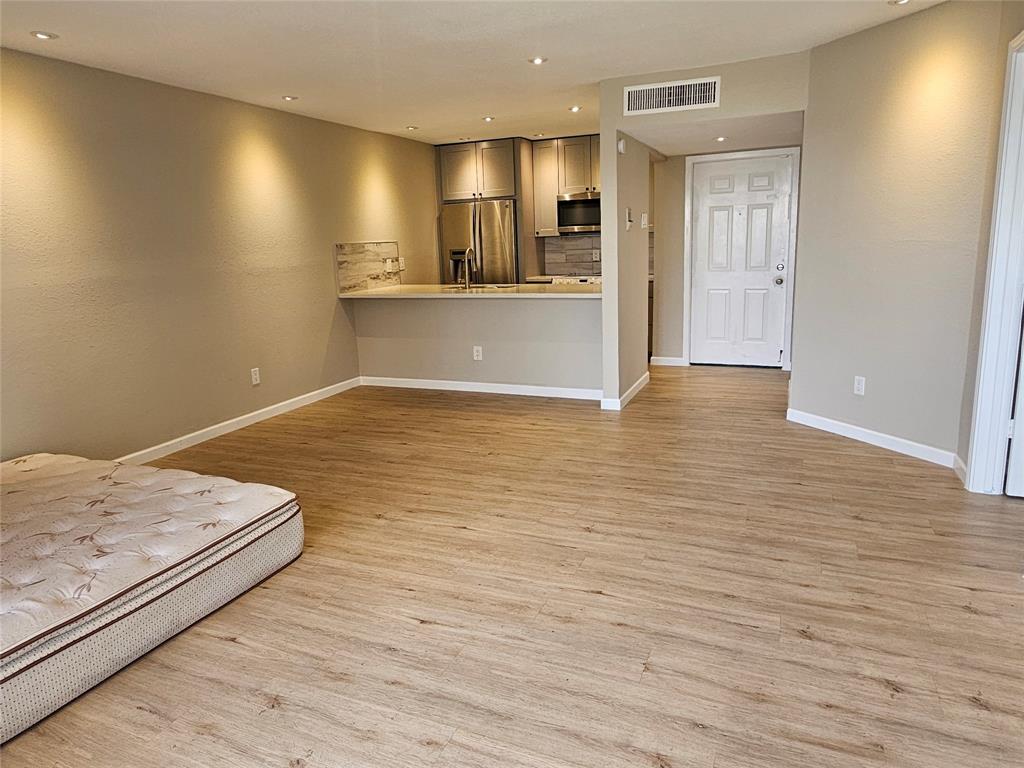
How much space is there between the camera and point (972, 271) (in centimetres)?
361

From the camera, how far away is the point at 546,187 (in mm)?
7566

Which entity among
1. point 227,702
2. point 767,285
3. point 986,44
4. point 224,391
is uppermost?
point 986,44

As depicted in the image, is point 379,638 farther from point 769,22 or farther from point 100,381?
point 769,22

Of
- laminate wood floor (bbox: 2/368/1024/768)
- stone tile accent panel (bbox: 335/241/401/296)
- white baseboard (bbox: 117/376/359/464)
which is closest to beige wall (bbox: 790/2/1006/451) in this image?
laminate wood floor (bbox: 2/368/1024/768)

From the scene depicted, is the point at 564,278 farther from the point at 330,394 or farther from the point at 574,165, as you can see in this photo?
the point at 330,394

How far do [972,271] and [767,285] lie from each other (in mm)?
3148

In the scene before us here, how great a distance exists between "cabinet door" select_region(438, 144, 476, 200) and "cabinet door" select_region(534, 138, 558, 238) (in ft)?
2.36

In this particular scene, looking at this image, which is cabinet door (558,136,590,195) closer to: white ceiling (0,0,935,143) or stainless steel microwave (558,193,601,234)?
stainless steel microwave (558,193,601,234)

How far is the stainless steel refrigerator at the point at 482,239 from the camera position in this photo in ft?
24.8

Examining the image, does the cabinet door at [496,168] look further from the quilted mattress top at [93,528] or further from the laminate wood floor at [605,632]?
the quilted mattress top at [93,528]

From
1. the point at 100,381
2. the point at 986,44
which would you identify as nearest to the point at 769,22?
the point at 986,44

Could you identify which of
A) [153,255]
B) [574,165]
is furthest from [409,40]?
[574,165]

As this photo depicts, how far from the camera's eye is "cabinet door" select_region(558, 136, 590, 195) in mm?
7309

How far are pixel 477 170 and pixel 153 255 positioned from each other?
4.03 meters
